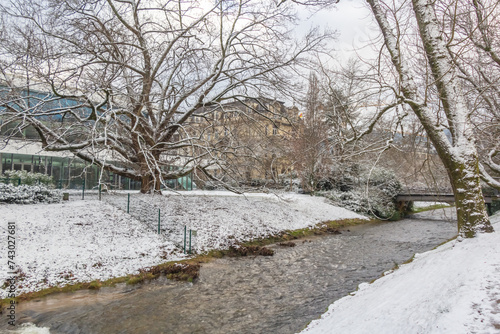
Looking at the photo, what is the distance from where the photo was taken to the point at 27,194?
1266 cm

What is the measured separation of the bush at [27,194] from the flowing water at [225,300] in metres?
6.96

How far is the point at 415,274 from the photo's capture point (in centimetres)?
566

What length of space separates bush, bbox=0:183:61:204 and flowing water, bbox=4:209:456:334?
6.96 m

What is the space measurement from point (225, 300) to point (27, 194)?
400 inches

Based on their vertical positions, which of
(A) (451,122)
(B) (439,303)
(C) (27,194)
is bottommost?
(B) (439,303)

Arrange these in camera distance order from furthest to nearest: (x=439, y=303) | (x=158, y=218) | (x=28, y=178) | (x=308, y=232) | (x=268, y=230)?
(x=308, y=232), (x=268, y=230), (x=28, y=178), (x=158, y=218), (x=439, y=303)

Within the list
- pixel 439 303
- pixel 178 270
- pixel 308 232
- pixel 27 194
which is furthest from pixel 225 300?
pixel 308 232

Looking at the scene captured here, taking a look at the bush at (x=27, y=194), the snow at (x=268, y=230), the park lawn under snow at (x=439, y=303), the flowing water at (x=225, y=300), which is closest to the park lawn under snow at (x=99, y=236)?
the snow at (x=268, y=230)

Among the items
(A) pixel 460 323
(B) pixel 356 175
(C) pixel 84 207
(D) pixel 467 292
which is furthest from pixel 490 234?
(B) pixel 356 175

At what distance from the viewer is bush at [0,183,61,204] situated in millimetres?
12281

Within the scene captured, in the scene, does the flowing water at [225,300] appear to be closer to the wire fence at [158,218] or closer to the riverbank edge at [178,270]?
the riverbank edge at [178,270]

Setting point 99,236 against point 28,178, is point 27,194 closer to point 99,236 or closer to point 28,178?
point 28,178

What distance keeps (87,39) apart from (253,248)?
34.4 feet

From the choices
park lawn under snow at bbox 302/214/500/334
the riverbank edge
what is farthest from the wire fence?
park lawn under snow at bbox 302/214/500/334
